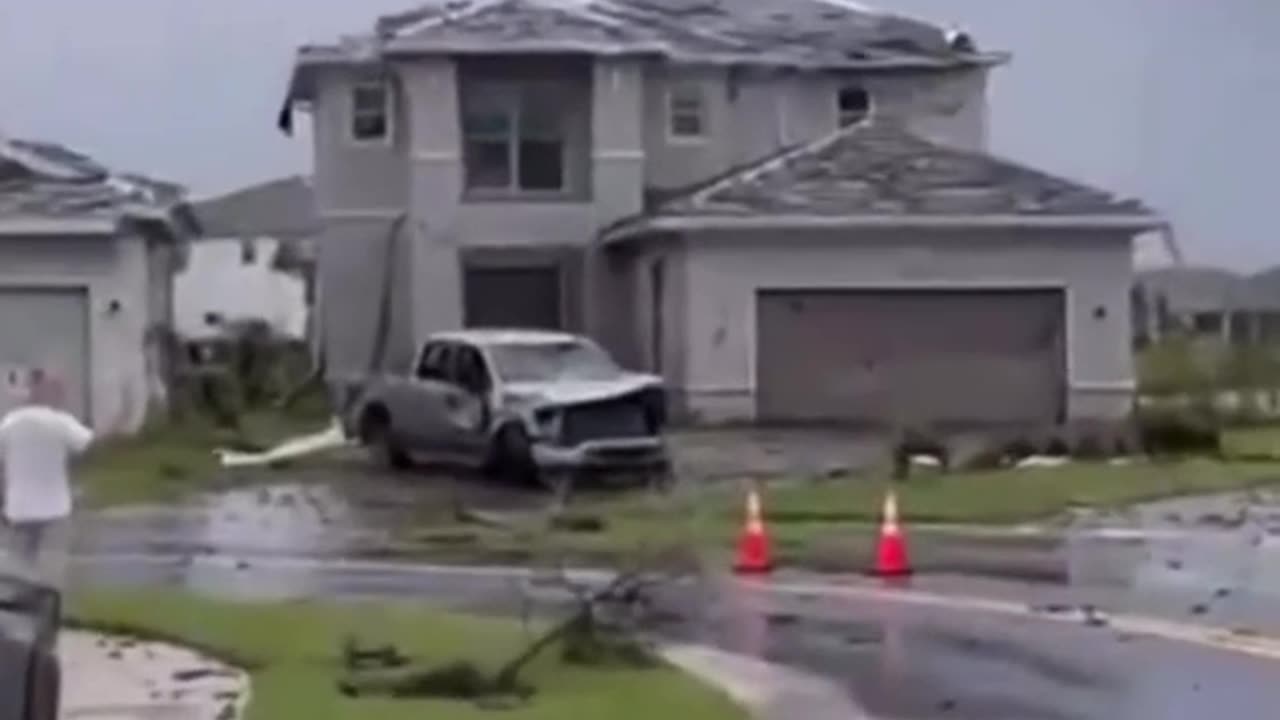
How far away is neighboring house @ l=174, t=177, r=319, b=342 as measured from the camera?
96.3 metres

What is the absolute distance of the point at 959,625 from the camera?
22766mm

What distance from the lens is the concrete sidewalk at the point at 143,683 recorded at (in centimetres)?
1736

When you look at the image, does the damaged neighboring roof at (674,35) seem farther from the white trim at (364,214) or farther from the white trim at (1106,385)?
the white trim at (1106,385)

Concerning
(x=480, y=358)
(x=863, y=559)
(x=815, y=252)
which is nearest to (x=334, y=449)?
(x=480, y=358)

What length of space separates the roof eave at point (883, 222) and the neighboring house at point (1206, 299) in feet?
69.2

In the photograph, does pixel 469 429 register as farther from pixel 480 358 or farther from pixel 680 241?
pixel 680 241

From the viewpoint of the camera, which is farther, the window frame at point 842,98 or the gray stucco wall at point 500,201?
the window frame at point 842,98

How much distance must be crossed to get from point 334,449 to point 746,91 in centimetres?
1258

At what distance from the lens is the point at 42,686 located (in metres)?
9.95

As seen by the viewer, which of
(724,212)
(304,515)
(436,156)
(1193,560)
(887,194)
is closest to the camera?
(1193,560)

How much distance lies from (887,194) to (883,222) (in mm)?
1045

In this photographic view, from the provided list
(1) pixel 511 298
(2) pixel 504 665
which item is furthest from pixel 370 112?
(2) pixel 504 665

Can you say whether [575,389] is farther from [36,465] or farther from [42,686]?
[42,686]

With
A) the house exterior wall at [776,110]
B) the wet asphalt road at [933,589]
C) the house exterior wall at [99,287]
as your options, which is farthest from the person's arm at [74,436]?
the house exterior wall at [776,110]
